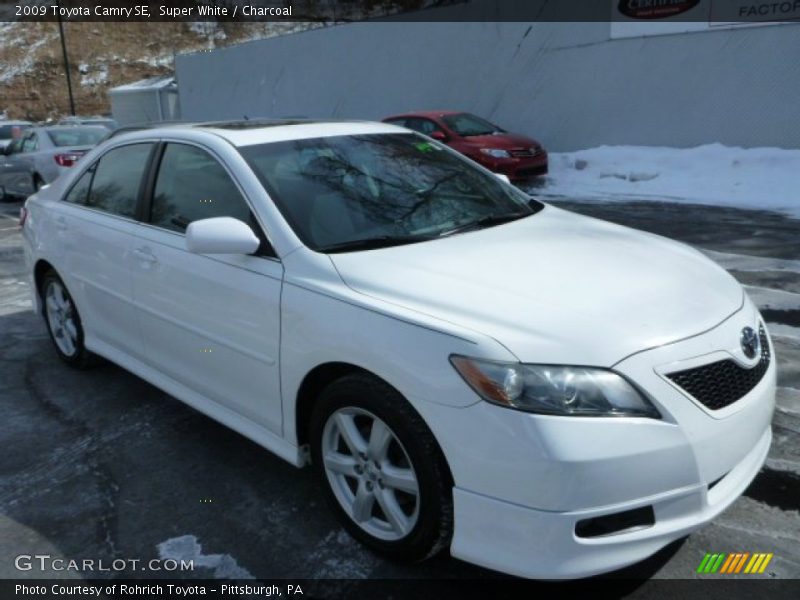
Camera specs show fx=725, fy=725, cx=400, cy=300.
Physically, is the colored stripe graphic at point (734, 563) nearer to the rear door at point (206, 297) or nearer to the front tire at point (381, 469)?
the front tire at point (381, 469)

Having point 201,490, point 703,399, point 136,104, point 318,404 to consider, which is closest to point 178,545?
point 201,490

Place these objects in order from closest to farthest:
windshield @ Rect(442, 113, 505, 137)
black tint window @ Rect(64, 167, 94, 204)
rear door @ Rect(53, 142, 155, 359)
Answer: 1. rear door @ Rect(53, 142, 155, 359)
2. black tint window @ Rect(64, 167, 94, 204)
3. windshield @ Rect(442, 113, 505, 137)

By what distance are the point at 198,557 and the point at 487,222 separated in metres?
1.95

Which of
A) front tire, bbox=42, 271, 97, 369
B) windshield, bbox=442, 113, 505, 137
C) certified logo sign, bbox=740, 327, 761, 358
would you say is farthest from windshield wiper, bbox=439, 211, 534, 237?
windshield, bbox=442, 113, 505, 137

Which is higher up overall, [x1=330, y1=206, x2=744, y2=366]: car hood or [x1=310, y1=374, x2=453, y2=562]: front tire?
[x1=330, y1=206, x2=744, y2=366]: car hood

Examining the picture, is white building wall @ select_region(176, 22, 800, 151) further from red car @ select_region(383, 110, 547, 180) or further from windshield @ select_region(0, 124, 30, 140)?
windshield @ select_region(0, 124, 30, 140)

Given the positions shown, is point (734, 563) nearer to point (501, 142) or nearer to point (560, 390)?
point (560, 390)

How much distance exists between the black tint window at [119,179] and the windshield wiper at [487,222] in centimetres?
183

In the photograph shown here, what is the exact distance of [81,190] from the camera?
463 centimetres

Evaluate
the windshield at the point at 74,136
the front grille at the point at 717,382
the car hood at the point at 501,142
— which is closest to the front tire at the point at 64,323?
the front grille at the point at 717,382

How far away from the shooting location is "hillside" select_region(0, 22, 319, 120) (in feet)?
190

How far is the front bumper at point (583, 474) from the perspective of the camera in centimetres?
218

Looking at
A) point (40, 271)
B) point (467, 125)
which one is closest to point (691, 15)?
point (467, 125)

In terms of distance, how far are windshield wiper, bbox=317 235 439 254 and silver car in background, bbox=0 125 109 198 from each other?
1007cm
